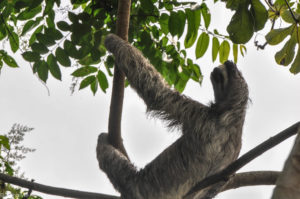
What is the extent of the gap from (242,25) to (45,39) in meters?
2.72

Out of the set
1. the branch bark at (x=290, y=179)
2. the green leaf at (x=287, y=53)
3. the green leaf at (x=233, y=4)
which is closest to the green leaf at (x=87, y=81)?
the green leaf at (x=233, y=4)

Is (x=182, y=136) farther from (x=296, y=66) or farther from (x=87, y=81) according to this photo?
(x=87, y=81)

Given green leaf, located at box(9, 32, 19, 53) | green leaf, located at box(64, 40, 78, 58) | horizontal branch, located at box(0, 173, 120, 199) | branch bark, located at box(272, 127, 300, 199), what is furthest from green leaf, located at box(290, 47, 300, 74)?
green leaf, located at box(9, 32, 19, 53)

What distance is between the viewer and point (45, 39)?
5020 millimetres

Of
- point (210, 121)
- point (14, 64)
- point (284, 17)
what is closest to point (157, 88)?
point (210, 121)

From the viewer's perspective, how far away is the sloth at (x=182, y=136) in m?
4.34

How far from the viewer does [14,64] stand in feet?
17.5

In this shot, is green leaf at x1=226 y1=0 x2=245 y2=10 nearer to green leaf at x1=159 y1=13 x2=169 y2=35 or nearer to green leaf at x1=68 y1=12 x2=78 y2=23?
green leaf at x1=159 y1=13 x2=169 y2=35

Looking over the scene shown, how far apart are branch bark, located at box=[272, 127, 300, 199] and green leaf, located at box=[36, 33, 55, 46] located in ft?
14.4

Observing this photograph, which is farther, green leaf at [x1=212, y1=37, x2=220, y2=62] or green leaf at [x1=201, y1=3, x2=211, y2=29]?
A: green leaf at [x1=212, y1=37, x2=220, y2=62]

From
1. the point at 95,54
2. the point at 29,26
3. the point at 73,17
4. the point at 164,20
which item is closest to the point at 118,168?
the point at 95,54

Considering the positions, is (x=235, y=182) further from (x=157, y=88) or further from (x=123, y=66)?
(x=123, y=66)

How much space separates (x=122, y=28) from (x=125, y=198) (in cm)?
219

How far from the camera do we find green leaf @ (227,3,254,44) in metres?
3.66
